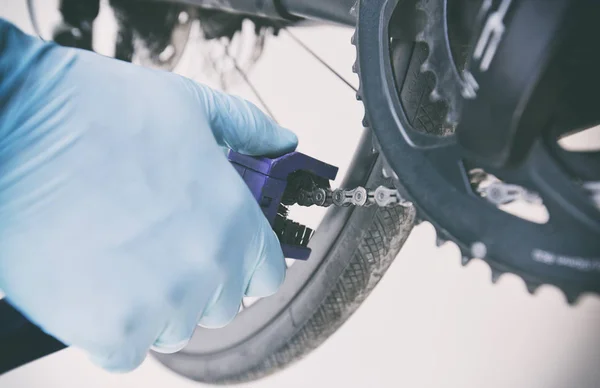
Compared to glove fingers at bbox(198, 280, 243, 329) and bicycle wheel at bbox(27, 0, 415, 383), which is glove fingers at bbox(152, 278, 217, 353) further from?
bicycle wheel at bbox(27, 0, 415, 383)

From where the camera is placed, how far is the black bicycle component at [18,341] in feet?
1.78

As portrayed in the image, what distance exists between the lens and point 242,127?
75 centimetres

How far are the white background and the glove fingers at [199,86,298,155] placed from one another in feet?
1.00

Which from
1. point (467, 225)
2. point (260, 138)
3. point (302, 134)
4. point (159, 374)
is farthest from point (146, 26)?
point (467, 225)

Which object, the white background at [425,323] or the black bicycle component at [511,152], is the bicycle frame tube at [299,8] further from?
the white background at [425,323]

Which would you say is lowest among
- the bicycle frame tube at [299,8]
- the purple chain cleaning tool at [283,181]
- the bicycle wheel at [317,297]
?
the bicycle wheel at [317,297]

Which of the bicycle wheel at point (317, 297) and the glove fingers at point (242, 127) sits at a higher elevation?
the glove fingers at point (242, 127)

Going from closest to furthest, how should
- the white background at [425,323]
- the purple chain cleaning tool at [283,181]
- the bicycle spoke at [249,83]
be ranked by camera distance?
the purple chain cleaning tool at [283,181] < the white background at [425,323] < the bicycle spoke at [249,83]

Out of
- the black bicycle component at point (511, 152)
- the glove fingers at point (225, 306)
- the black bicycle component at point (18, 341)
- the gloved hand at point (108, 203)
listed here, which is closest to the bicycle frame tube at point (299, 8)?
the black bicycle component at point (511, 152)

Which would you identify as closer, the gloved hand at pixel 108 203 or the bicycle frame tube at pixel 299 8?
the gloved hand at pixel 108 203

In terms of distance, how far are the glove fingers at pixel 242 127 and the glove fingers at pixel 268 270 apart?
148 mm

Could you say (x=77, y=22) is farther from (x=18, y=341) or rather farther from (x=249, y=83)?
(x=18, y=341)

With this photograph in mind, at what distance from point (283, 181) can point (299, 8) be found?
0.37 meters

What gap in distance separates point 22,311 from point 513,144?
593 millimetres
